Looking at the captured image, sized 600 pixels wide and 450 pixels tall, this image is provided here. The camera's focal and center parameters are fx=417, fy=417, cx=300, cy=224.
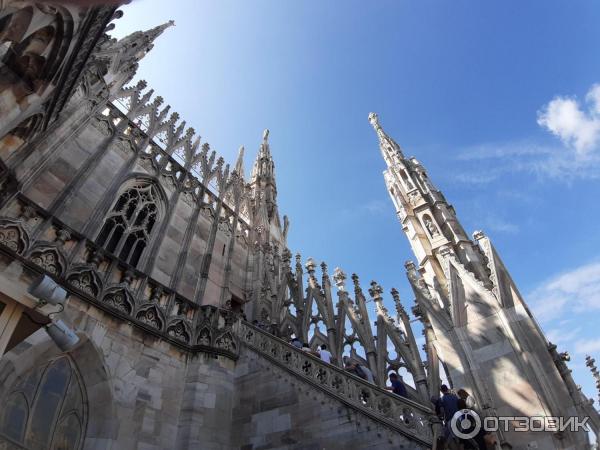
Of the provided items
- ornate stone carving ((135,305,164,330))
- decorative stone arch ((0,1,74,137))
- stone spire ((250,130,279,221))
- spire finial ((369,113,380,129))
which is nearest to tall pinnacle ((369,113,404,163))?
spire finial ((369,113,380,129))

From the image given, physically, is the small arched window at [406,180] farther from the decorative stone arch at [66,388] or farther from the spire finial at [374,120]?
the decorative stone arch at [66,388]

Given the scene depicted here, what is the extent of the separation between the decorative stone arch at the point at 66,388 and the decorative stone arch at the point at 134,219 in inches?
140

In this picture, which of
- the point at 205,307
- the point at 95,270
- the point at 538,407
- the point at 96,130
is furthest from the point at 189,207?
the point at 538,407

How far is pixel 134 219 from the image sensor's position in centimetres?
1184

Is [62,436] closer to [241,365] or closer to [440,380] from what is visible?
[241,365]

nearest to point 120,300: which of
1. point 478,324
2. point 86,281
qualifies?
point 86,281

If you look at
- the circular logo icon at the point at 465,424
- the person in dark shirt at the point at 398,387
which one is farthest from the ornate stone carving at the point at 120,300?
the circular logo icon at the point at 465,424

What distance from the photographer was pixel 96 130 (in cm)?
1221

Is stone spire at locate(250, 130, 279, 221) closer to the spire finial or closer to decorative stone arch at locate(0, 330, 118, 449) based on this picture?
the spire finial

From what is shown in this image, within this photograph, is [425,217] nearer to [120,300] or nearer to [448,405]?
[448,405]

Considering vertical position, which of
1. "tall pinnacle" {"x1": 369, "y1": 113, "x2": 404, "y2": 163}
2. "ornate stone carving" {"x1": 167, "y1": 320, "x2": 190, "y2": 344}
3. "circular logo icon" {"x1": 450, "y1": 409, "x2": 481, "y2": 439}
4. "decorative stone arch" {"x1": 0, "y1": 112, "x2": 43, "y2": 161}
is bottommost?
"circular logo icon" {"x1": 450, "y1": 409, "x2": 481, "y2": 439}

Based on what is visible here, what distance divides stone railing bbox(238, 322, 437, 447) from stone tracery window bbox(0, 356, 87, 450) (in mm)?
3701

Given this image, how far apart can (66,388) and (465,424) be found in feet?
21.9

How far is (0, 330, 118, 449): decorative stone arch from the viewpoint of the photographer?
21.8 feet
